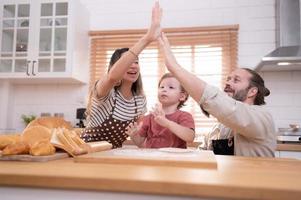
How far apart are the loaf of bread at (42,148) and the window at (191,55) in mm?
2051

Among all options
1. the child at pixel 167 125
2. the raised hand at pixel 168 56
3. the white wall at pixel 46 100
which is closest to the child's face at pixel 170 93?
the child at pixel 167 125

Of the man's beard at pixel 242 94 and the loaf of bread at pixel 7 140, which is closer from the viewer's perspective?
the loaf of bread at pixel 7 140

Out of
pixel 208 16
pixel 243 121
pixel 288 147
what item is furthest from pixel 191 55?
pixel 243 121

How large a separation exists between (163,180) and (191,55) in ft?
8.10

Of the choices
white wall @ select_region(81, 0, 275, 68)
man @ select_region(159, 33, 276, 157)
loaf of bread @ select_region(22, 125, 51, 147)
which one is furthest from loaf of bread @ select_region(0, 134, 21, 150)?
white wall @ select_region(81, 0, 275, 68)

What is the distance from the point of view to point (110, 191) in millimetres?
558

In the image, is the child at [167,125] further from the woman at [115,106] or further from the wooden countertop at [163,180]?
the wooden countertop at [163,180]

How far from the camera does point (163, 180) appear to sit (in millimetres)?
531

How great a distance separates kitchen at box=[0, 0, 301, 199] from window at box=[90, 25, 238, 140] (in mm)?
96

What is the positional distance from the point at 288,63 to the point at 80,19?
6.56 ft

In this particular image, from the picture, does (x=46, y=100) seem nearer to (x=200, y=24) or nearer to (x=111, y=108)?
(x=200, y=24)

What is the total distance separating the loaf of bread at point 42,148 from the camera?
749 mm

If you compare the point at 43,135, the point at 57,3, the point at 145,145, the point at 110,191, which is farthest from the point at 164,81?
the point at 57,3

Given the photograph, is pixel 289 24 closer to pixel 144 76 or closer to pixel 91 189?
pixel 144 76
